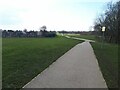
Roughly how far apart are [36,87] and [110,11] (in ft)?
190

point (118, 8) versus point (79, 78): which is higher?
point (118, 8)

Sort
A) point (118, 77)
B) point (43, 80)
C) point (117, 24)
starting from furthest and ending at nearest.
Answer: point (117, 24) < point (118, 77) < point (43, 80)

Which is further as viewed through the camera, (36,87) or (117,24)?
(117,24)

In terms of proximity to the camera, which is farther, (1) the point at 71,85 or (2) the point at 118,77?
(2) the point at 118,77

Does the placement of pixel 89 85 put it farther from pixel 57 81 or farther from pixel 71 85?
pixel 57 81

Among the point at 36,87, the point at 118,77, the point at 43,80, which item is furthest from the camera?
the point at 118,77

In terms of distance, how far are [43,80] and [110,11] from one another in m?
56.6

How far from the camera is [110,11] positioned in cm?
6500

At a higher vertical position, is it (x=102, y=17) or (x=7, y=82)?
(x=102, y=17)

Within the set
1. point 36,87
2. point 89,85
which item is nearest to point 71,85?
point 89,85

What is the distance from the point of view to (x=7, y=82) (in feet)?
33.6

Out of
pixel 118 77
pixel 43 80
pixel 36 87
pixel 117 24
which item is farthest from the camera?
pixel 117 24

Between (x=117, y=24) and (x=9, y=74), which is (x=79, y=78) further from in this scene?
(x=117, y=24)

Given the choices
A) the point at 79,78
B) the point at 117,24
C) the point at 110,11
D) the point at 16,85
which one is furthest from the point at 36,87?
the point at 110,11
